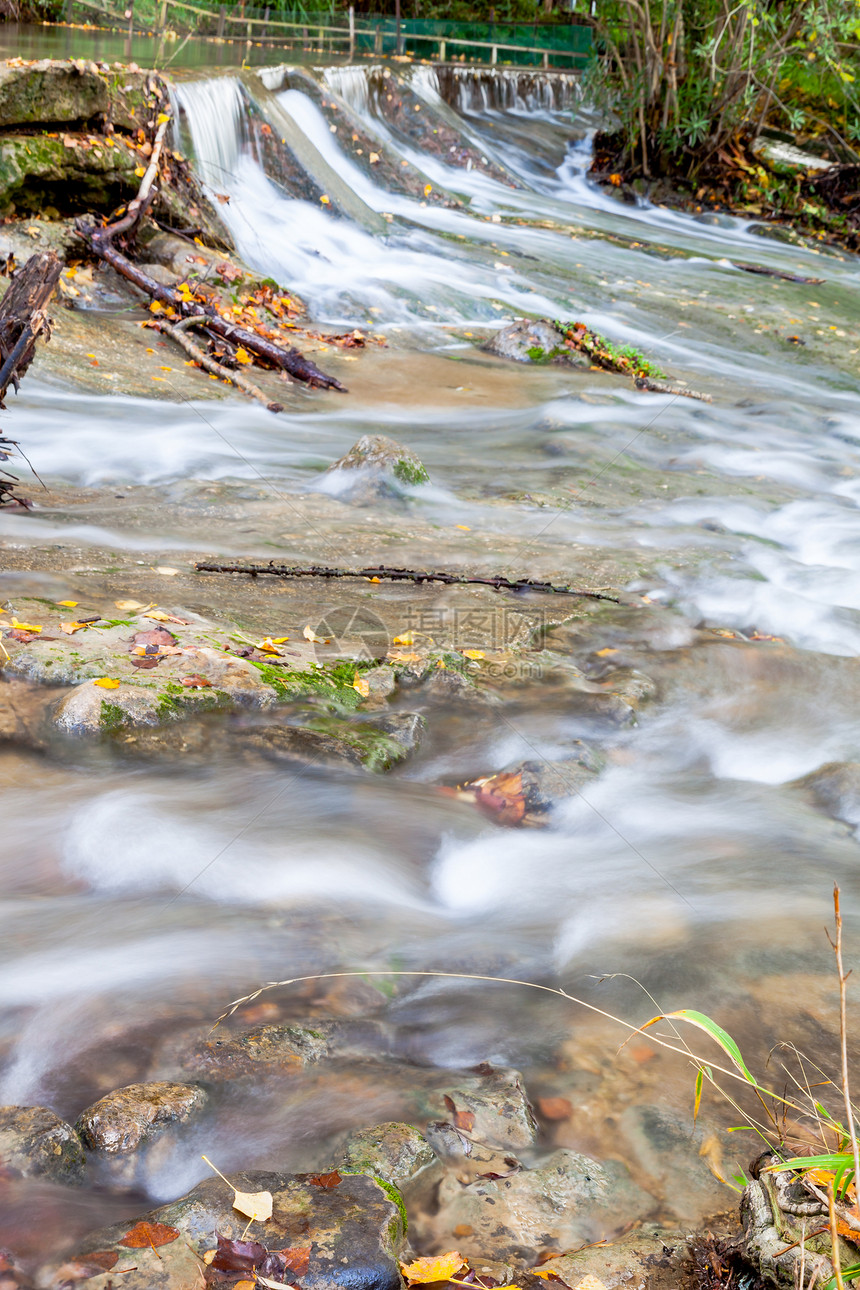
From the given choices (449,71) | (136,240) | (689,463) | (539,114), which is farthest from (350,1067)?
(539,114)

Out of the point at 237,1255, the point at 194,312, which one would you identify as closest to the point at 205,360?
the point at 194,312

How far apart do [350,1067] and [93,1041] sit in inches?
25.8

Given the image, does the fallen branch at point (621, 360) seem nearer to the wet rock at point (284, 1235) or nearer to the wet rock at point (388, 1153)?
the wet rock at point (388, 1153)

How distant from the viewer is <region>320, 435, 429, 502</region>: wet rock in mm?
6102

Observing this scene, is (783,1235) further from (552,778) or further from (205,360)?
(205,360)

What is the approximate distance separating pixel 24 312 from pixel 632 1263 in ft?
13.6

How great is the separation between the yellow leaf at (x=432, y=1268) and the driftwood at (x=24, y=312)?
341 centimetres

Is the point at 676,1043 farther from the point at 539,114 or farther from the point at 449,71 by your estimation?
the point at 539,114

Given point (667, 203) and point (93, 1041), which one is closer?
point (93, 1041)

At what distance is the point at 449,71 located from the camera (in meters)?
20.2

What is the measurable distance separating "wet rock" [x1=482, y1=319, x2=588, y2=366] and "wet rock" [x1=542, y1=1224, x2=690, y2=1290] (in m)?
8.56

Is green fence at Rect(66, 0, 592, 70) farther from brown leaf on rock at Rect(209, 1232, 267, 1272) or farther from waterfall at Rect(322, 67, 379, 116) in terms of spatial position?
brown leaf on rock at Rect(209, 1232, 267, 1272)

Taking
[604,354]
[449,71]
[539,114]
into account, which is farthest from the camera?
[539,114]

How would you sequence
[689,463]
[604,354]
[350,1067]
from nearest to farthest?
[350,1067] → [689,463] → [604,354]
